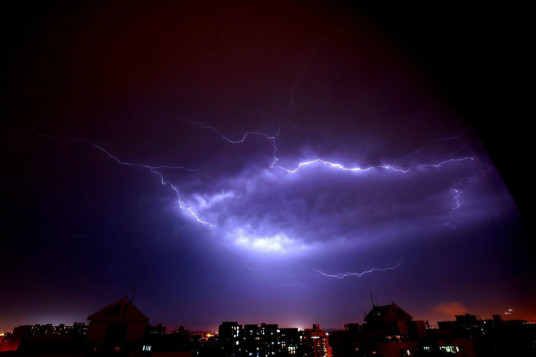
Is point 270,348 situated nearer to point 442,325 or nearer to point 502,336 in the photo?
point 442,325

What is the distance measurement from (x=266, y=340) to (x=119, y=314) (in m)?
33.2

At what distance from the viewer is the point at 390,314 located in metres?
25.2

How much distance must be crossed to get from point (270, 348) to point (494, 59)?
47723 millimetres

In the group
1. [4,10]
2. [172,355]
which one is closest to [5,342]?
[172,355]

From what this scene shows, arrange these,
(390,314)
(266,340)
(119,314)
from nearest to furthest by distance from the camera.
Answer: (119,314) < (390,314) < (266,340)

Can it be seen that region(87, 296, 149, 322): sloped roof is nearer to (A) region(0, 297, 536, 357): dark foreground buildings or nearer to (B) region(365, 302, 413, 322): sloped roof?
(A) region(0, 297, 536, 357): dark foreground buildings

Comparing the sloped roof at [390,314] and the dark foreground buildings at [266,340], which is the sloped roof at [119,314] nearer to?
the dark foreground buildings at [266,340]

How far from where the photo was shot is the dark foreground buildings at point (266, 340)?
1209 cm

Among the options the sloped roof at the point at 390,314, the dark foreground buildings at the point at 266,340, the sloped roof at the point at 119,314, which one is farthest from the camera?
the sloped roof at the point at 390,314

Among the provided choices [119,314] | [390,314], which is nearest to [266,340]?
[390,314]

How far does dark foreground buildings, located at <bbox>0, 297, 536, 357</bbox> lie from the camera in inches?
476

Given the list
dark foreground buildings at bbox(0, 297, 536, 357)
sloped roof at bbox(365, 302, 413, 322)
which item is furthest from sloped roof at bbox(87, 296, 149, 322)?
sloped roof at bbox(365, 302, 413, 322)

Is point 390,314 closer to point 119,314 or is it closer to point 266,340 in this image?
point 266,340

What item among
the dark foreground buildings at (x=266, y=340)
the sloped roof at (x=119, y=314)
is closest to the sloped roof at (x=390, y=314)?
the dark foreground buildings at (x=266, y=340)
